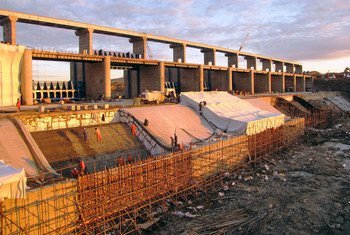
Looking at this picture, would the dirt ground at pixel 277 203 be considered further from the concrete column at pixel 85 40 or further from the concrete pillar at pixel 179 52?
the concrete pillar at pixel 179 52

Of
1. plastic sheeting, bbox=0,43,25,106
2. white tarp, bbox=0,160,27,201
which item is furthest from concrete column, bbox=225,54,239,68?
white tarp, bbox=0,160,27,201

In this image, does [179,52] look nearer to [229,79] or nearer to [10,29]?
[229,79]

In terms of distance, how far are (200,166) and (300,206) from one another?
5.45 meters

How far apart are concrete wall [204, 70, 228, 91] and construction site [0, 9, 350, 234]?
70.0 ft

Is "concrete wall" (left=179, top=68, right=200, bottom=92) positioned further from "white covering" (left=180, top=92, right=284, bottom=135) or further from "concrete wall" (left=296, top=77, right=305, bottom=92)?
"concrete wall" (left=296, top=77, right=305, bottom=92)

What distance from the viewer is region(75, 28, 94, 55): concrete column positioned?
Answer: 115 ft

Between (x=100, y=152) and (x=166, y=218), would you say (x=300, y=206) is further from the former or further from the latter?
(x=100, y=152)

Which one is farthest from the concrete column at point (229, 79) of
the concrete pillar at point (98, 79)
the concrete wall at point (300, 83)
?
the concrete wall at point (300, 83)

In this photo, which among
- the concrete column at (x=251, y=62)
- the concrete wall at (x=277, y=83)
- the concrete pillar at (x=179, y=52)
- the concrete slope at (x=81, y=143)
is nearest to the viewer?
the concrete slope at (x=81, y=143)

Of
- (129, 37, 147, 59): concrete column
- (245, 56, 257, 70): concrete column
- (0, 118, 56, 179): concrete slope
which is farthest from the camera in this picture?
(245, 56, 257, 70): concrete column

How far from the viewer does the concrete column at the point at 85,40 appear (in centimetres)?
3506

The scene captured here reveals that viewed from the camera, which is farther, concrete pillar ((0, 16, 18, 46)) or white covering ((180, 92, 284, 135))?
concrete pillar ((0, 16, 18, 46))

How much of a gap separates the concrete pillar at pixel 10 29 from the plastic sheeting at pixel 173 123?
1449cm

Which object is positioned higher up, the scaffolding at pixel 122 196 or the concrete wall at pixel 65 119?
the concrete wall at pixel 65 119
